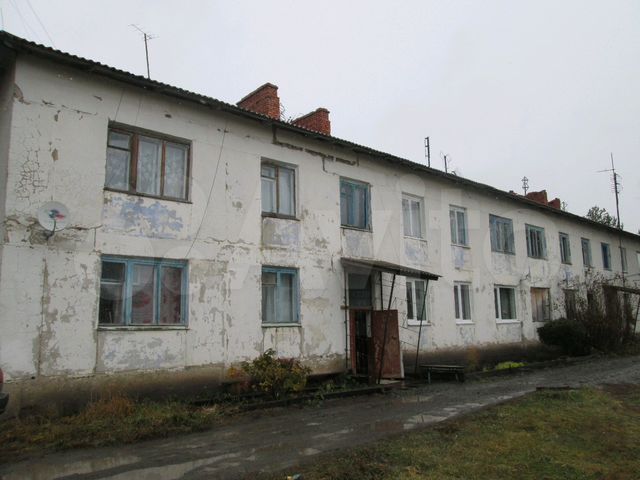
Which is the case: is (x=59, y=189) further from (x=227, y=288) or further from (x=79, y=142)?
(x=227, y=288)

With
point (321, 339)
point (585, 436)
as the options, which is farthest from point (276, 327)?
point (585, 436)

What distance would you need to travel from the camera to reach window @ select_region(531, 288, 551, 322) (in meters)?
22.4

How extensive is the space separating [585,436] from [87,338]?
8421mm

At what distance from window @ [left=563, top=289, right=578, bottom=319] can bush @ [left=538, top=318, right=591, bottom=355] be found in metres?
1.49

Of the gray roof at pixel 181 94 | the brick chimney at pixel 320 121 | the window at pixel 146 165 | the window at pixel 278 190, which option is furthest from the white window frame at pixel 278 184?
the brick chimney at pixel 320 121

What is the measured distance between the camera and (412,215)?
17562 millimetres

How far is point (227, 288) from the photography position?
12.0 m

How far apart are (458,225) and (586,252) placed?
11589 millimetres

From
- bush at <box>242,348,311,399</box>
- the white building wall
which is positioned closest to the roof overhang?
the white building wall

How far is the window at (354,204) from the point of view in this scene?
1530cm

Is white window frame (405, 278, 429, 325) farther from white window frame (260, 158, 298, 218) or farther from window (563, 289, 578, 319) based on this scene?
window (563, 289, 578, 319)

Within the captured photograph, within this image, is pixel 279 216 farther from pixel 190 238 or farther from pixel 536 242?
pixel 536 242

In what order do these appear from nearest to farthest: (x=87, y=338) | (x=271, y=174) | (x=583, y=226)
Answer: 1. (x=87, y=338)
2. (x=271, y=174)
3. (x=583, y=226)

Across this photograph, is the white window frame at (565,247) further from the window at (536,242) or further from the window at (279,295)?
the window at (279,295)
